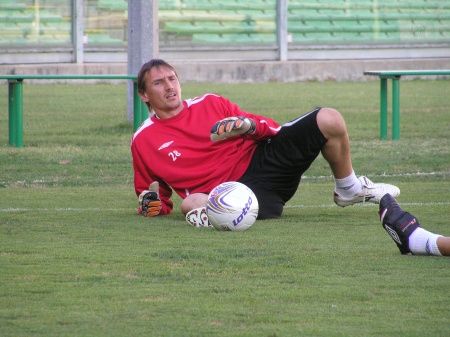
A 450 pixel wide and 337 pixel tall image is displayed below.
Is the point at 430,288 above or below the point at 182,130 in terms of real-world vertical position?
below

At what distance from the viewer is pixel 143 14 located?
16062 millimetres

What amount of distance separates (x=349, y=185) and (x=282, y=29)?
18993 millimetres

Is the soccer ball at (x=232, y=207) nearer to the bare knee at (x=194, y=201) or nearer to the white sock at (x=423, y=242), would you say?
the bare knee at (x=194, y=201)

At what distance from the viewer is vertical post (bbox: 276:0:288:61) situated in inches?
1077

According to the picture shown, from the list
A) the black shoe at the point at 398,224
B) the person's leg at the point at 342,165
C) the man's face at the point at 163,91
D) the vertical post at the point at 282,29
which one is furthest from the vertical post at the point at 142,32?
the vertical post at the point at 282,29

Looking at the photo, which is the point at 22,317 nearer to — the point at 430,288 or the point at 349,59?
the point at 430,288

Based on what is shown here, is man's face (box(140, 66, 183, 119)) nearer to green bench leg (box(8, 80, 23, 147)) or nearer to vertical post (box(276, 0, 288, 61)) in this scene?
green bench leg (box(8, 80, 23, 147))

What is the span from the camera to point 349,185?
28.7 ft

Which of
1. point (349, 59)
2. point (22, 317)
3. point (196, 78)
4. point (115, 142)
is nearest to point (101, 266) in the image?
point (22, 317)

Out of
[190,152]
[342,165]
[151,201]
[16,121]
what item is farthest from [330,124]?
[16,121]

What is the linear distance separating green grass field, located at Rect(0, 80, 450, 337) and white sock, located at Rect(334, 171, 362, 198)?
0.19 meters

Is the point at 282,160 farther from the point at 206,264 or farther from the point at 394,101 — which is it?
the point at 394,101

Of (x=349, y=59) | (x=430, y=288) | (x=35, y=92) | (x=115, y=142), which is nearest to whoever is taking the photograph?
(x=430, y=288)

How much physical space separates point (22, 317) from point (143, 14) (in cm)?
1073
